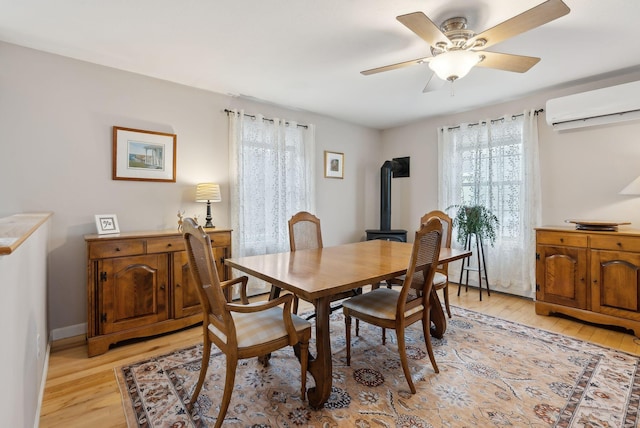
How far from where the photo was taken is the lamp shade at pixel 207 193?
3.09m

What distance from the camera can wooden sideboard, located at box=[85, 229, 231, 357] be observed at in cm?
236

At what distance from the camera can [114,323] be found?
95.7 inches

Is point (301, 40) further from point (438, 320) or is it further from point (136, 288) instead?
point (438, 320)

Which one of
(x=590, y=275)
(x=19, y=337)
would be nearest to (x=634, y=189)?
(x=590, y=275)

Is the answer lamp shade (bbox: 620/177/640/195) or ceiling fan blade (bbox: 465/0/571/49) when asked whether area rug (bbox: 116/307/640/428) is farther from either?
ceiling fan blade (bbox: 465/0/571/49)

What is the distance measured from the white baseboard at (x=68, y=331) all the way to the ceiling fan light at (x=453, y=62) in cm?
352

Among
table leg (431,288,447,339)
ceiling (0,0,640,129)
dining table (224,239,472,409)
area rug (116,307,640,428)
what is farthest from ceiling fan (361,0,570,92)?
area rug (116,307,640,428)

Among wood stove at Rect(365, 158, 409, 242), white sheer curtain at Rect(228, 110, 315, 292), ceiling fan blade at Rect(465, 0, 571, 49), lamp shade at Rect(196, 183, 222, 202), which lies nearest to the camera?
ceiling fan blade at Rect(465, 0, 571, 49)

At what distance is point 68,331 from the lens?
2602 millimetres

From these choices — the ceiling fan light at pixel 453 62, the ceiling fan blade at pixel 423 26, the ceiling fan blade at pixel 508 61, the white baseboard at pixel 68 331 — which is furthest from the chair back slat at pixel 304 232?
the white baseboard at pixel 68 331

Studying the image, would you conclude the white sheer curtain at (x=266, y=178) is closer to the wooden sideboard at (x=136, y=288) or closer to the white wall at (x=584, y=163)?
the wooden sideboard at (x=136, y=288)

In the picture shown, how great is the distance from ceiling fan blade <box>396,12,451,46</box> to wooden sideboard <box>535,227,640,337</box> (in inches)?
94.2

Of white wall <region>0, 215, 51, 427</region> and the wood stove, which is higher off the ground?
the wood stove

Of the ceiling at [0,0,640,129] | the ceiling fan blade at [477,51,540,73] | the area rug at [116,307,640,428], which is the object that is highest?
the ceiling at [0,0,640,129]
